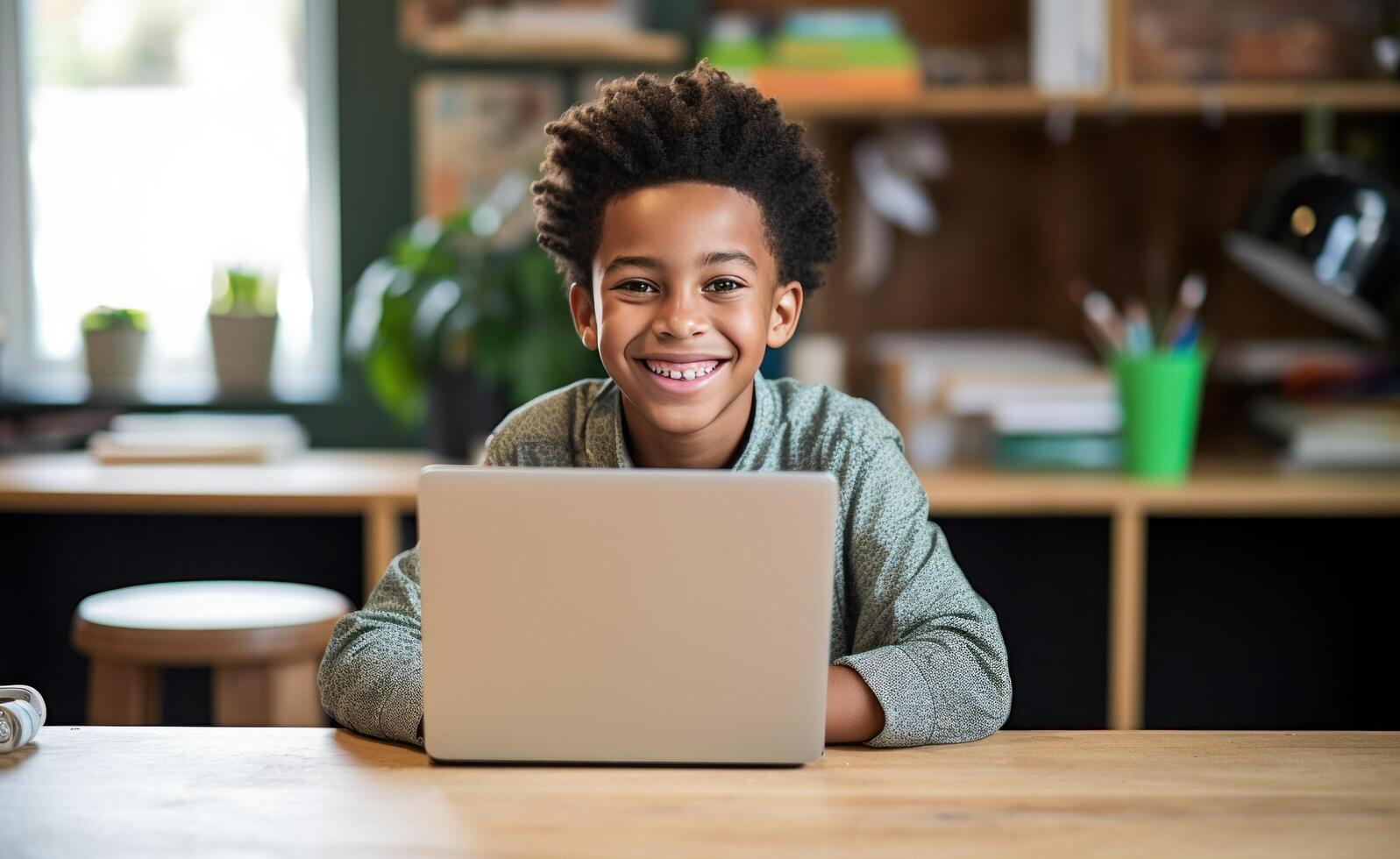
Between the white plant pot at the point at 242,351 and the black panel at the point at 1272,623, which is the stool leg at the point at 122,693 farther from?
the black panel at the point at 1272,623

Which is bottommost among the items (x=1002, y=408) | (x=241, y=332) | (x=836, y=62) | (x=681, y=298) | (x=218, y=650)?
(x=218, y=650)

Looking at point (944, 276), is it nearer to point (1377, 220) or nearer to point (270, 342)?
point (1377, 220)

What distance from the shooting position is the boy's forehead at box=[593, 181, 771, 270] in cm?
123

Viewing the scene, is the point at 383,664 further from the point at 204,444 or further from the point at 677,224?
the point at 204,444

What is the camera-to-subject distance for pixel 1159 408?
235cm

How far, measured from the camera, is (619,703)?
951 millimetres

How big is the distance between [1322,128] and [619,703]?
206 cm

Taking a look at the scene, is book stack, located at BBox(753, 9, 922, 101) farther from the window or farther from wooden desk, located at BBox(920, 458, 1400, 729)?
the window

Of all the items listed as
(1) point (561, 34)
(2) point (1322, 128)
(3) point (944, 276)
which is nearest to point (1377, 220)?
(2) point (1322, 128)

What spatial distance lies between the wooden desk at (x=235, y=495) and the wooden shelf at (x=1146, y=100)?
0.93m

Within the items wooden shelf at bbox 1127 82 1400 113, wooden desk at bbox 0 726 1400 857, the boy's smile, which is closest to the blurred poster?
wooden shelf at bbox 1127 82 1400 113

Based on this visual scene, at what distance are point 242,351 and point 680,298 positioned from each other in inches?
83.7

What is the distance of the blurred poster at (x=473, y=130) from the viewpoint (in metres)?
3.02

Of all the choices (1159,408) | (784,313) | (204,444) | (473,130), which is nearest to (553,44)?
(473,130)
